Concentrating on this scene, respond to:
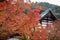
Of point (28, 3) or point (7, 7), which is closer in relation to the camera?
point (7, 7)

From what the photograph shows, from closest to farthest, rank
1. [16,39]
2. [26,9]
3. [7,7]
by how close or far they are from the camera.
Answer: [7,7]
[26,9]
[16,39]

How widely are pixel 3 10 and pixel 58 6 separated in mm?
18807

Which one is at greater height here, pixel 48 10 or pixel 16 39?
pixel 16 39

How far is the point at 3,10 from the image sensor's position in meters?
5.14

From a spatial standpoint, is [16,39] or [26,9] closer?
[26,9]

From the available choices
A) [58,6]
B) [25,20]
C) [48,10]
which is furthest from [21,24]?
[58,6]

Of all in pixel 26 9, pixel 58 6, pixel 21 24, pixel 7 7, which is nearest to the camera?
pixel 7 7

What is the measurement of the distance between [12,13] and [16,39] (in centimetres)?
318


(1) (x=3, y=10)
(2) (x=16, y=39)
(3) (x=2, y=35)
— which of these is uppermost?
(1) (x=3, y=10)

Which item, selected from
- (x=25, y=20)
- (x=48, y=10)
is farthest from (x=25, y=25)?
(x=48, y=10)

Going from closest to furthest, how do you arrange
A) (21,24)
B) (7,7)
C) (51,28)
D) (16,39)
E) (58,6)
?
(7,7) → (21,24) → (16,39) → (51,28) → (58,6)

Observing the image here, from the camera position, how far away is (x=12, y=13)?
525 centimetres

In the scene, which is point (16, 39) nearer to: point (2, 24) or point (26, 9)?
point (26, 9)

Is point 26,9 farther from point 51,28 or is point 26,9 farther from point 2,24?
point 51,28
